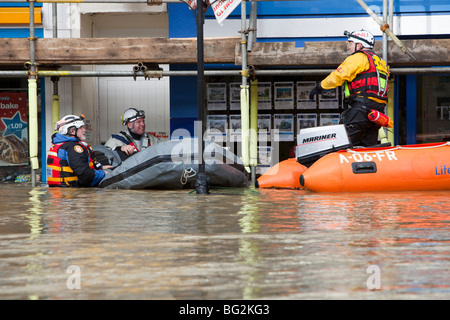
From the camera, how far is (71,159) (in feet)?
29.7

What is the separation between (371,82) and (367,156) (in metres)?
0.97

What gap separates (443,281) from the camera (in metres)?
3.70

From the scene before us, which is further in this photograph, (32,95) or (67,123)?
(32,95)

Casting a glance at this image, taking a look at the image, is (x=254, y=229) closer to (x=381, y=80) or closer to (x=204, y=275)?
(x=204, y=275)

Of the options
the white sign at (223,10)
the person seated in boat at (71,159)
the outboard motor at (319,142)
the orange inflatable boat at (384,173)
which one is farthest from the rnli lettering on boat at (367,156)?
the person seated in boat at (71,159)

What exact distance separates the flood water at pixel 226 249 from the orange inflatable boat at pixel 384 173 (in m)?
0.92

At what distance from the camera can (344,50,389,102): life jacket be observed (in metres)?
9.00

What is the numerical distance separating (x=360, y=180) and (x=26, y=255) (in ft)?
15.9

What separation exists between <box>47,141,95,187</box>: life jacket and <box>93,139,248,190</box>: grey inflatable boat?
436 mm

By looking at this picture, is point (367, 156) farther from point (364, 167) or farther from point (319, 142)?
point (319, 142)

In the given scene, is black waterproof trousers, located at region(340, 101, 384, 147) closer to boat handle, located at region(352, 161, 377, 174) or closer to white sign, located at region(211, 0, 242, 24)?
boat handle, located at region(352, 161, 377, 174)

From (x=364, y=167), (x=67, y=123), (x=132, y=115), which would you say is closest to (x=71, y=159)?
(x=67, y=123)

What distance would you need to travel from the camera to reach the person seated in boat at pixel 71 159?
9070mm

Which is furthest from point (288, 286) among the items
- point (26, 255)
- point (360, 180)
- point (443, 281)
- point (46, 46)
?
point (46, 46)
